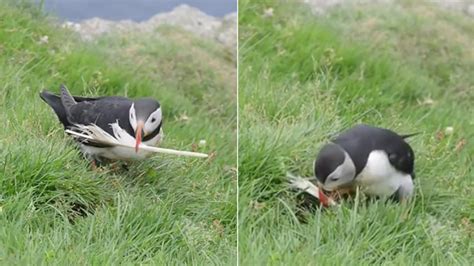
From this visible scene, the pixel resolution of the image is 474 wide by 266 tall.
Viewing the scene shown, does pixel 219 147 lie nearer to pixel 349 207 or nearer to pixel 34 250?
pixel 349 207

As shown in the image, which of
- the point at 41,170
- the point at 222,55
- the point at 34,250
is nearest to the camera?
the point at 34,250

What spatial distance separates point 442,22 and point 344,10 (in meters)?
0.39

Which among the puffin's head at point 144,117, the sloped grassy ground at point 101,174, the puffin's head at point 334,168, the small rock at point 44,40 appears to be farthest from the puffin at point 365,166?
the small rock at point 44,40

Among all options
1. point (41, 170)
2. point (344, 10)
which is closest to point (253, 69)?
point (344, 10)

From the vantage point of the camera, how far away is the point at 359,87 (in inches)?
93.3

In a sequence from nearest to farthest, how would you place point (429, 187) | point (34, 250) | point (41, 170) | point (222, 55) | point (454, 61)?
point (34, 250) → point (41, 170) → point (429, 187) → point (222, 55) → point (454, 61)

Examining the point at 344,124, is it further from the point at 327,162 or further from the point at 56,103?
the point at 56,103

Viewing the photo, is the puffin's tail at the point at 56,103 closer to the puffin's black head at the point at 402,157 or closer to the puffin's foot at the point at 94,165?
the puffin's foot at the point at 94,165

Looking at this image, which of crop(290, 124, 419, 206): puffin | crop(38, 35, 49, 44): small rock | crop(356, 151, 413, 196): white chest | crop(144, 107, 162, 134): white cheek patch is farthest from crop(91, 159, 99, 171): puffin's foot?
crop(356, 151, 413, 196): white chest

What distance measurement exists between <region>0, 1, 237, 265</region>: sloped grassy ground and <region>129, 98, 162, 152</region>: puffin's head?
77 mm

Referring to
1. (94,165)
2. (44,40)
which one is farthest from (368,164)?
(44,40)

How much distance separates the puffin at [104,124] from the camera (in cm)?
212

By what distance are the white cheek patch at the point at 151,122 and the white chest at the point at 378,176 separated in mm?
445

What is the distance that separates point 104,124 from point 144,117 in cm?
9
